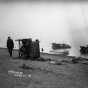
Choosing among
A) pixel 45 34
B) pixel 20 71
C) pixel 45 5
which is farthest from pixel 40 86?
pixel 45 5

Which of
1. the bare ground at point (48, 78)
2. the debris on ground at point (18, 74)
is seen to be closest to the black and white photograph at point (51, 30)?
the bare ground at point (48, 78)

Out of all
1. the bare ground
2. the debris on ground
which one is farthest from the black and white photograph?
the debris on ground

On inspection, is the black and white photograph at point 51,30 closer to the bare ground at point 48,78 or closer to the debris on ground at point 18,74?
the bare ground at point 48,78

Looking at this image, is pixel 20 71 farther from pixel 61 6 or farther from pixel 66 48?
pixel 61 6

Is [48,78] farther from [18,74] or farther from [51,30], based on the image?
[51,30]

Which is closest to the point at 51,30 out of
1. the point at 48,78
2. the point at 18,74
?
the point at 48,78

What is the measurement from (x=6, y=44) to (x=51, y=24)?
1.46 m

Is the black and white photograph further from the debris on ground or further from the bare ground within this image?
the debris on ground

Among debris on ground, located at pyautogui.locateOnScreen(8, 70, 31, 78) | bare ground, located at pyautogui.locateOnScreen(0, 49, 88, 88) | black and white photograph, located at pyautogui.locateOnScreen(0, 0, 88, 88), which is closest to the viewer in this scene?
bare ground, located at pyautogui.locateOnScreen(0, 49, 88, 88)

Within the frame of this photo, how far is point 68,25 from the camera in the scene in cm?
403

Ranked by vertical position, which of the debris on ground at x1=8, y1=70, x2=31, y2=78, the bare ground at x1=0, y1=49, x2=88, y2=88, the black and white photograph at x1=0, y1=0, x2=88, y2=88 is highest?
the black and white photograph at x1=0, y1=0, x2=88, y2=88

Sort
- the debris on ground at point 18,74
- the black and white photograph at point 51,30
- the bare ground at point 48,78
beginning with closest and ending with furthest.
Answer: the bare ground at point 48,78 → the debris on ground at point 18,74 → the black and white photograph at point 51,30

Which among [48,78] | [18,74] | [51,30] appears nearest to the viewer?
[18,74]

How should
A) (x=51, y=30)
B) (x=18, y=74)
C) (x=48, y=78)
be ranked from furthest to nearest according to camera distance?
(x=51, y=30) → (x=48, y=78) → (x=18, y=74)
